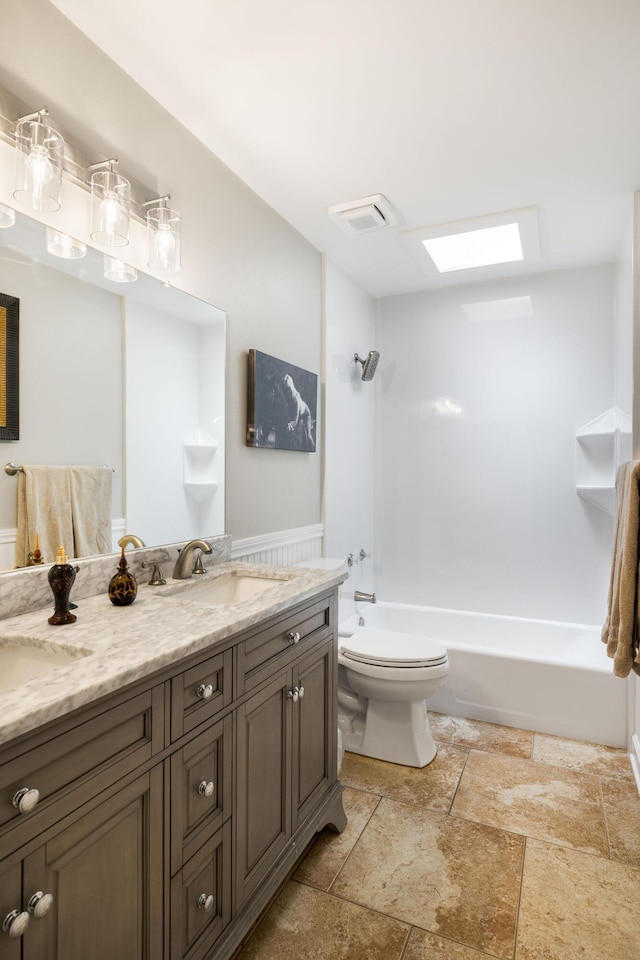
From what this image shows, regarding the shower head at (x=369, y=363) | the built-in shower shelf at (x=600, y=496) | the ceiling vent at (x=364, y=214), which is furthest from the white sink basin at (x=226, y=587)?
the built-in shower shelf at (x=600, y=496)

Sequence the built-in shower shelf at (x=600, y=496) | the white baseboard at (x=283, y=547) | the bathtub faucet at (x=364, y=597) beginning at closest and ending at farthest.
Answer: the white baseboard at (x=283, y=547)
the built-in shower shelf at (x=600, y=496)
the bathtub faucet at (x=364, y=597)

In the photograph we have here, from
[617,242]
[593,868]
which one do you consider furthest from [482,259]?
[593,868]

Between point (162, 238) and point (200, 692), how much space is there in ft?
4.48

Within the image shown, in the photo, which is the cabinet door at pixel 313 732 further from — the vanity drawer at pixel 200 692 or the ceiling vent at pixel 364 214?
the ceiling vent at pixel 364 214

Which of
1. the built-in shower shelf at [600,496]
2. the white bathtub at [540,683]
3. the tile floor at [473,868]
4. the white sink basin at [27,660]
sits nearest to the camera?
the white sink basin at [27,660]

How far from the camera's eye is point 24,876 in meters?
0.78

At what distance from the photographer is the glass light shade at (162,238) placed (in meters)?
1.70

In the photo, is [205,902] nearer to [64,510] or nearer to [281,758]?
[281,758]

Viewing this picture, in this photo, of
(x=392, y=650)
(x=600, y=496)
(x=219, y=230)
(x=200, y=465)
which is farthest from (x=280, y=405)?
(x=600, y=496)

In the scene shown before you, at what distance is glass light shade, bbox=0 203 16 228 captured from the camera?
126cm

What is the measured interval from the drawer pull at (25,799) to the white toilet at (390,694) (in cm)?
170

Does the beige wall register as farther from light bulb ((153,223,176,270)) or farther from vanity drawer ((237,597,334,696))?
vanity drawer ((237,597,334,696))

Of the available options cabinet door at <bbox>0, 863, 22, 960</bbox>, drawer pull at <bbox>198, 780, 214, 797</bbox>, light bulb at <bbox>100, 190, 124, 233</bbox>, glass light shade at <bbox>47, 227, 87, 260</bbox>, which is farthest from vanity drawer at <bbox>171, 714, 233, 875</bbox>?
light bulb at <bbox>100, 190, 124, 233</bbox>

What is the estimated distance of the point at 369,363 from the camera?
342 cm
